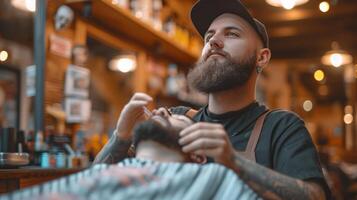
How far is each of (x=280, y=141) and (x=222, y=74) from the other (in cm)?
36

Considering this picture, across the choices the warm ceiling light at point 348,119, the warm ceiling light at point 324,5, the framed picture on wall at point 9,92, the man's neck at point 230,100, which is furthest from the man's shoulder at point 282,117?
the warm ceiling light at point 348,119

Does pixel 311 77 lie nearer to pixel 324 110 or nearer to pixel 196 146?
pixel 324 110

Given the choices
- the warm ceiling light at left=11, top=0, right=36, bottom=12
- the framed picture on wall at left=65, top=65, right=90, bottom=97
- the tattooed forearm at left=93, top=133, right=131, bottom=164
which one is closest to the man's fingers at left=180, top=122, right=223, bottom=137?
the tattooed forearm at left=93, top=133, right=131, bottom=164

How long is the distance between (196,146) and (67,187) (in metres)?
0.38

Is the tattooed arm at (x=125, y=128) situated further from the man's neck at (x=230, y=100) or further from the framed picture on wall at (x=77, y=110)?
the framed picture on wall at (x=77, y=110)

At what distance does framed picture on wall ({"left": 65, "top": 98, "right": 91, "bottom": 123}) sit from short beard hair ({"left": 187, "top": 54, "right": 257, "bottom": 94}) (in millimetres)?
1546

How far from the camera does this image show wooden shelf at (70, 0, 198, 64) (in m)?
3.51

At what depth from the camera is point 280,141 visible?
1.69 metres

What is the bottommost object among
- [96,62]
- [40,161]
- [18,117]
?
[40,161]

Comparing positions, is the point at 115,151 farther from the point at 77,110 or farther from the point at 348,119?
the point at 348,119

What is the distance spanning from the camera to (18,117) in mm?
3744

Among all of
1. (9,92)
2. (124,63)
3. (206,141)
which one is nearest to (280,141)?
(206,141)

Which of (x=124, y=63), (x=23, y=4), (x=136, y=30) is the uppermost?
(x=23, y=4)

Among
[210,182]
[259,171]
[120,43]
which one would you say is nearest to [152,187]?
[210,182]
